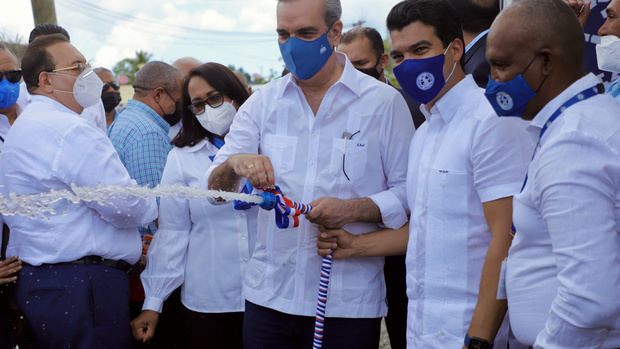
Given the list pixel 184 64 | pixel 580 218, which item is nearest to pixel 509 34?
pixel 580 218

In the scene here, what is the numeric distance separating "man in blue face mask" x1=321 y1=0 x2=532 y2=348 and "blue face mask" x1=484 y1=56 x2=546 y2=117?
208mm

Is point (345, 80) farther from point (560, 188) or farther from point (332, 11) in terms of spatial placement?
point (560, 188)

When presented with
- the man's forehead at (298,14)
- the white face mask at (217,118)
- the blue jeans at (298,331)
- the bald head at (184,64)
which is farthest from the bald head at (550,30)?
the bald head at (184,64)

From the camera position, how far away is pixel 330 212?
100 inches

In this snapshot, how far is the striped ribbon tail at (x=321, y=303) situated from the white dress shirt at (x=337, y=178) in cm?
6

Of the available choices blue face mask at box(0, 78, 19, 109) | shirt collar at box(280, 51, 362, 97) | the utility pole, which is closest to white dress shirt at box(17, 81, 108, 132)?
blue face mask at box(0, 78, 19, 109)

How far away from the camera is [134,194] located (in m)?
2.94

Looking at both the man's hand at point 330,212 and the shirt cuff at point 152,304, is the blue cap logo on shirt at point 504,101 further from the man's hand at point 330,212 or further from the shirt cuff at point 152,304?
the shirt cuff at point 152,304

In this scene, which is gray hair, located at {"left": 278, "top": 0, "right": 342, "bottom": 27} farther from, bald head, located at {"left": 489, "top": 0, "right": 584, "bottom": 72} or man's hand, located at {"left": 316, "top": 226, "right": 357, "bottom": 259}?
bald head, located at {"left": 489, "top": 0, "right": 584, "bottom": 72}

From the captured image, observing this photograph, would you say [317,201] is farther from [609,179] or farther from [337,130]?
[609,179]

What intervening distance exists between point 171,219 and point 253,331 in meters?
1.05

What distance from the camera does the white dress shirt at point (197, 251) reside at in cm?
338

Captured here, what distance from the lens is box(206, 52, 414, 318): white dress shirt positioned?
104 inches

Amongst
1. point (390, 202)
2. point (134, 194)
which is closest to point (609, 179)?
point (390, 202)
